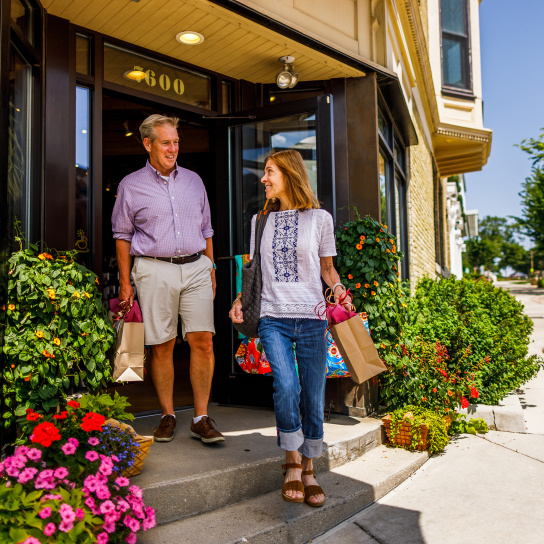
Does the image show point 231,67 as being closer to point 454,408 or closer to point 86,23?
point 86,23

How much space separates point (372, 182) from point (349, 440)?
233 centimetres

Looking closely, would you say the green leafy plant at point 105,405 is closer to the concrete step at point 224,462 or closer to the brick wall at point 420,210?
the concrete step at point 224,462

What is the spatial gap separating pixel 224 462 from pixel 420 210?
7.88 metres

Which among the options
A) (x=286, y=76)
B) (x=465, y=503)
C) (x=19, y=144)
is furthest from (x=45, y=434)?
(x=286, y=76)

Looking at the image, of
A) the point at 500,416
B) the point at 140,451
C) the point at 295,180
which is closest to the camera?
the point at 140,451

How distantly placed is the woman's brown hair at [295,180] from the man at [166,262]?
0.82 m

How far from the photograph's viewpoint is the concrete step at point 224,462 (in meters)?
2.93

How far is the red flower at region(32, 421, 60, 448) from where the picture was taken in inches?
94.8

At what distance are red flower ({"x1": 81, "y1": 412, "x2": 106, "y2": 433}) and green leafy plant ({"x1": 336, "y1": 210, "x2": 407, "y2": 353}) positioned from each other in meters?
2.55

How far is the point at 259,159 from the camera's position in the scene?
506 cm

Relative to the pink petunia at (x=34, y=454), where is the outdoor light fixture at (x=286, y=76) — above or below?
Answer: above

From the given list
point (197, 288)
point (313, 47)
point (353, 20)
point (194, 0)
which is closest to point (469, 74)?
point (353, 20)

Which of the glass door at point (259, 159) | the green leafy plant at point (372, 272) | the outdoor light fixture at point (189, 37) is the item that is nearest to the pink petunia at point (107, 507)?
the glass door at point (259, 159)

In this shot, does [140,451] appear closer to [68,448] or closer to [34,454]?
[68,448]
